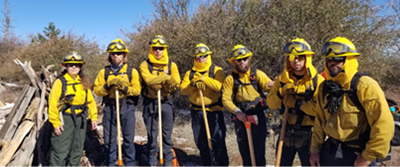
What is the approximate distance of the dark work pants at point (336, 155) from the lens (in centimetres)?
260

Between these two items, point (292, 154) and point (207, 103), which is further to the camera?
point (207, 103)

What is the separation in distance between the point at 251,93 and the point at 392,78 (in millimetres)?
8060

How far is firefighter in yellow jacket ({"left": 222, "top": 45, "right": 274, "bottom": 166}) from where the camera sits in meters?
4.14

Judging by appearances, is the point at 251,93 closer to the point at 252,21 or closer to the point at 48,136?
the point at 48,136

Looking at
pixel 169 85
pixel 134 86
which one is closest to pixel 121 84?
pixel 134 86

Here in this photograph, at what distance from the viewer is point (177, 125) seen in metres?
9.52

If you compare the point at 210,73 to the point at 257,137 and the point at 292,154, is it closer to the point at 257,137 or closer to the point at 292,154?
the point at 257,137

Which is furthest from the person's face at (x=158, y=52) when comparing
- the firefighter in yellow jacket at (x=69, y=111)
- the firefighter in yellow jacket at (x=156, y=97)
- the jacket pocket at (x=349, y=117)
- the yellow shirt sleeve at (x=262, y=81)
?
the jacket pocket at (x=349, y=117)

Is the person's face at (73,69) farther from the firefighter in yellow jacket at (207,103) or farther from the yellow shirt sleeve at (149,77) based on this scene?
the firefighter in yellow jacket at (207,103)

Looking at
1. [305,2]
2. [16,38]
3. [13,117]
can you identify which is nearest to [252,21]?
[305,2]

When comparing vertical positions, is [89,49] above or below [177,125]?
above

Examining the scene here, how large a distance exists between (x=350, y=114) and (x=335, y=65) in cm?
50

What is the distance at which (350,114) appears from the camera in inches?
97.2

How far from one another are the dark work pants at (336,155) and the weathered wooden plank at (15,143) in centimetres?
529
